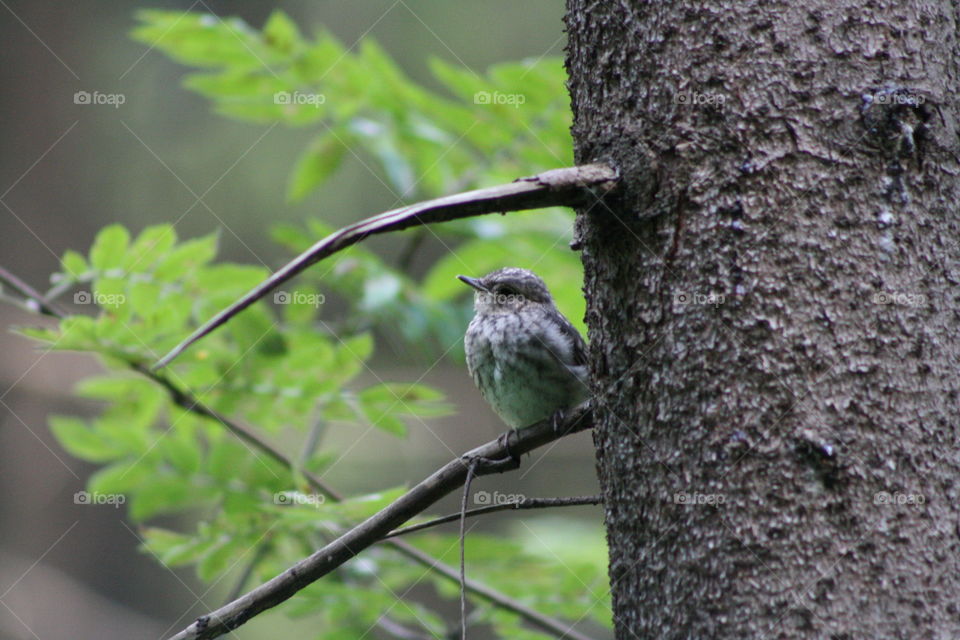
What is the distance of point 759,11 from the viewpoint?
180 centimetres

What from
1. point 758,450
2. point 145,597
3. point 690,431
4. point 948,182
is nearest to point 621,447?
point 690,431

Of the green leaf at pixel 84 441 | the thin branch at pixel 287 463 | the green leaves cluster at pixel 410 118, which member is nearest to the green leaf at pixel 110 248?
the thin branch at pixel 287 463

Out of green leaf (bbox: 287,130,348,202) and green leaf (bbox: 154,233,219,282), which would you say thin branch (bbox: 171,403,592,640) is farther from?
green leaf (bbox: 287,130,348,202)

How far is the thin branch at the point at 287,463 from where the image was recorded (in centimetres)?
343

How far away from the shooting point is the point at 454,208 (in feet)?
5.51

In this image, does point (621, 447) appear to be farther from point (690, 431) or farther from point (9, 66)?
point (9, 66)

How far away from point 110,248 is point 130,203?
7658 mm

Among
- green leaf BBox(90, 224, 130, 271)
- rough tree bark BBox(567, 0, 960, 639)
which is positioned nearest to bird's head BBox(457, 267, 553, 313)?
green leaf BBox(90, 224, 130, 271)

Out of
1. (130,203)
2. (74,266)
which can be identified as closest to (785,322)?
(74,266)

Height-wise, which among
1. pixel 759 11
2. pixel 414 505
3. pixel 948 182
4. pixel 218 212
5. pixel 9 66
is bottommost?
pixel 414 505

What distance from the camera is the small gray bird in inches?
172

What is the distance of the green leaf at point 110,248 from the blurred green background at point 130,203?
372 cm

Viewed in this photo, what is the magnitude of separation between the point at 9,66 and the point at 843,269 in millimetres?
10138

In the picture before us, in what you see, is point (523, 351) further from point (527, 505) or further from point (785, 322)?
point (785, 322)
